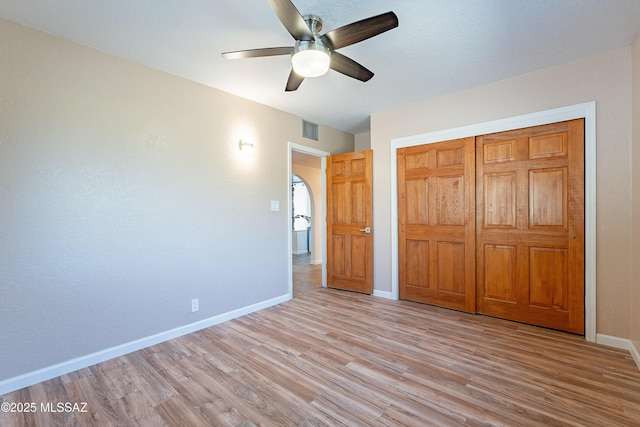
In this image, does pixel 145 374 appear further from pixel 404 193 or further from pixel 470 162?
pixel 470 162

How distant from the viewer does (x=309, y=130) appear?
4.33m

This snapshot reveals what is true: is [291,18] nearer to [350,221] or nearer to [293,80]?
[293,80]

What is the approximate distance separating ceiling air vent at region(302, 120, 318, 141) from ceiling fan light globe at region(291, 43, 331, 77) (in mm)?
2246

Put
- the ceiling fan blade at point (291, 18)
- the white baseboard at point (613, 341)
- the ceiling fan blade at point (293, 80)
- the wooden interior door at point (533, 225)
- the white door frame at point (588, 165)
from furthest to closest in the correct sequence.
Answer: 1. the wooden interior door at point (533, 225)
2. the white door frame at point (588, 165)
3. the white baseboard at point (613, 341)
4. the ceiling fan blade at point (293, 80)
5. the ceiling fan blade at point (291, 18)

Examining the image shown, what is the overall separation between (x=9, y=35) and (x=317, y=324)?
11.6ft

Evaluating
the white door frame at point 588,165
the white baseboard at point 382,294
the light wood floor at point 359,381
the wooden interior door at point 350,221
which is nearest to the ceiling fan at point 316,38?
the white door frame at point 588,165

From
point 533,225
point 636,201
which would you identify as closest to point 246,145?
point 533,225

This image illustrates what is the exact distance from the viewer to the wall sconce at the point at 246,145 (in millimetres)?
3426

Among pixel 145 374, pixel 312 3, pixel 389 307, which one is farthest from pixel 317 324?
pixel 312 3

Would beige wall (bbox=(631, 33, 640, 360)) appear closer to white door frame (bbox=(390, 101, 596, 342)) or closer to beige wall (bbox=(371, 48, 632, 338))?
beige wall (bbox=(371, 48, 632, 338))

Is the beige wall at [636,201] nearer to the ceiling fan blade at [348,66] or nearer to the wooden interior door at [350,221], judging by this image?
the ceiling fan blade at [348,66]

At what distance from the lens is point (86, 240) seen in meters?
2.34

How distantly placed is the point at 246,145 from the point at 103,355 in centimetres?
250

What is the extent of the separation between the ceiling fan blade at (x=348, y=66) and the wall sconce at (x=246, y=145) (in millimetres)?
1636
